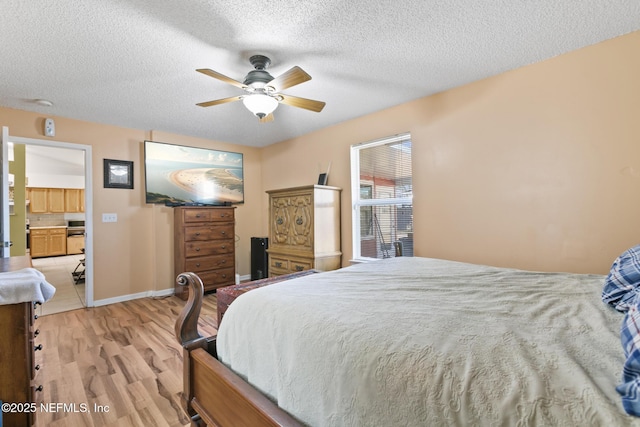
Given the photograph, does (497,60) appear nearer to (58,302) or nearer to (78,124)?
(78,124)

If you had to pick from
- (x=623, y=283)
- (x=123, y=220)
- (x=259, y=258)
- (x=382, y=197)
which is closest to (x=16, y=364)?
(x=123, y=220)

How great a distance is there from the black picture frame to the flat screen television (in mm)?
209

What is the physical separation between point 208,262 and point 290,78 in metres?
3.07

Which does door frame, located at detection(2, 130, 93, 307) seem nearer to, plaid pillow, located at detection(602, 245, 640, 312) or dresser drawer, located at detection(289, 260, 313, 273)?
dresser drawer, located at detection(289, 260, 313, 273)

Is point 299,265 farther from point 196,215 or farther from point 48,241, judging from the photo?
point 48,241

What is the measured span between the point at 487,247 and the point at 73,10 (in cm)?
344

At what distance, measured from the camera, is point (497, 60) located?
7.27ft

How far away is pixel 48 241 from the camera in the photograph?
7621 millimetres

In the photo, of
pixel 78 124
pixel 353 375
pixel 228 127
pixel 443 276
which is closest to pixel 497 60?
pixel 443 276

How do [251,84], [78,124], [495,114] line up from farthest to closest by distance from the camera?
1. [78,124]
2. [495,114]
3. [251,84]

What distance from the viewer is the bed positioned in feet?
2.10

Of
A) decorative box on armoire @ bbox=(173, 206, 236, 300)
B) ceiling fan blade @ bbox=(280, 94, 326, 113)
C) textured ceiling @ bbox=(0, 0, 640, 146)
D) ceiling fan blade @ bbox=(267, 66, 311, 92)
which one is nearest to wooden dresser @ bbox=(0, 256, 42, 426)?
textured ceiling @ bbox=(0, 0, 640, 146)

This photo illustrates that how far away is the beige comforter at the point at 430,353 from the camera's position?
2.07 ft

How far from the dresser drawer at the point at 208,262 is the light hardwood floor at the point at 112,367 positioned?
0.67 m
